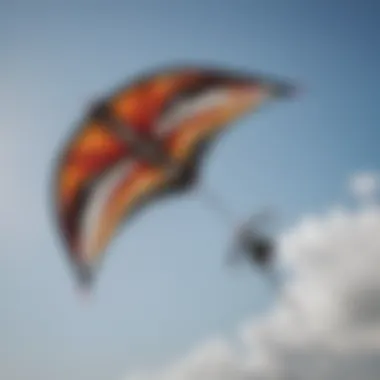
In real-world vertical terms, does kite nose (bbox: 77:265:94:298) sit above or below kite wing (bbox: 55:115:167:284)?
below

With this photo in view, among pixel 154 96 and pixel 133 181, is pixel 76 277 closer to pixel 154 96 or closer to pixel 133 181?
pixel 133 181

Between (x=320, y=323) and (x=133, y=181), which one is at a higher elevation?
(x=133, y=181)

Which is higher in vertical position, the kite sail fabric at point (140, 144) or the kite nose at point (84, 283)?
the kite sail fabric at point (140, 144)

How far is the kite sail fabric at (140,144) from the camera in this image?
2.78 meters

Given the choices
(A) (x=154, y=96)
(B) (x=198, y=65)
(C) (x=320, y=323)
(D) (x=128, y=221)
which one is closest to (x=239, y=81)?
(B) (x=198, y=65)

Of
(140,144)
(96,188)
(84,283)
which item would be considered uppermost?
(140,144)

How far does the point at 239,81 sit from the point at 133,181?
66cm

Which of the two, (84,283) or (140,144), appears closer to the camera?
(84,283)

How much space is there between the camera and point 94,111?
279 centimetres

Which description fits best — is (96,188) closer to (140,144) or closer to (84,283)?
(140,144)

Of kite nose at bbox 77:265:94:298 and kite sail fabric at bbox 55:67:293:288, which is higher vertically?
kite sail fabric at bbox 55:67:293:288

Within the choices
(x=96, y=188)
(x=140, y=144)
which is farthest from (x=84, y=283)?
(x=140, y=144)

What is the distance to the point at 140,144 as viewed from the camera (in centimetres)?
290

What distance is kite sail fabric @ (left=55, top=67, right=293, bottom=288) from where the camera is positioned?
2.78 metres
